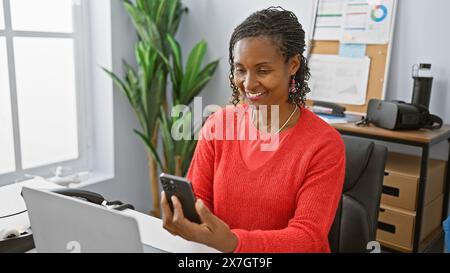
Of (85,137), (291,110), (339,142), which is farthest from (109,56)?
(339,142)

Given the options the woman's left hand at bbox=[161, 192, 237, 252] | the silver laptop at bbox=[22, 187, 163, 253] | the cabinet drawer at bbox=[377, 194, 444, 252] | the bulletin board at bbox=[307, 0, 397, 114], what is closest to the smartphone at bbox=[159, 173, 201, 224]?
the woman's left hand at bbox=[161, 192, 237, 252]

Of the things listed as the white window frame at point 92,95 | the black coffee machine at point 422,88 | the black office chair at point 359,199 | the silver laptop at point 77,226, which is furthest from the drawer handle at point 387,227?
the white window frame at point 92,95

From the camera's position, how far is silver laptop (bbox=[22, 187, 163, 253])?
75 cm

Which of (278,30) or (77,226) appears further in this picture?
(278,30)

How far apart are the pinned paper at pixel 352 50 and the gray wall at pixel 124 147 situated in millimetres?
1348

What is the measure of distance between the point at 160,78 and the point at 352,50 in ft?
3.74

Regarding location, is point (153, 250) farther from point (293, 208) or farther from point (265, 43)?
point (265, 43)

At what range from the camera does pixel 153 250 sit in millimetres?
1106

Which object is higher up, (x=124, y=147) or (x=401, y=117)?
(x=401, y=117)

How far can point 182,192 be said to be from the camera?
85 cm

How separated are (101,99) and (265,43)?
1.84 m

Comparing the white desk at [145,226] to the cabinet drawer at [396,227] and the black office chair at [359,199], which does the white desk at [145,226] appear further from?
the cabinet drawer at [396,227]

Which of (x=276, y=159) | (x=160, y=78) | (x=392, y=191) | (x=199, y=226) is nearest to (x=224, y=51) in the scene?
(x=160, y=78)

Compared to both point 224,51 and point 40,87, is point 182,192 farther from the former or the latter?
point 224,51
